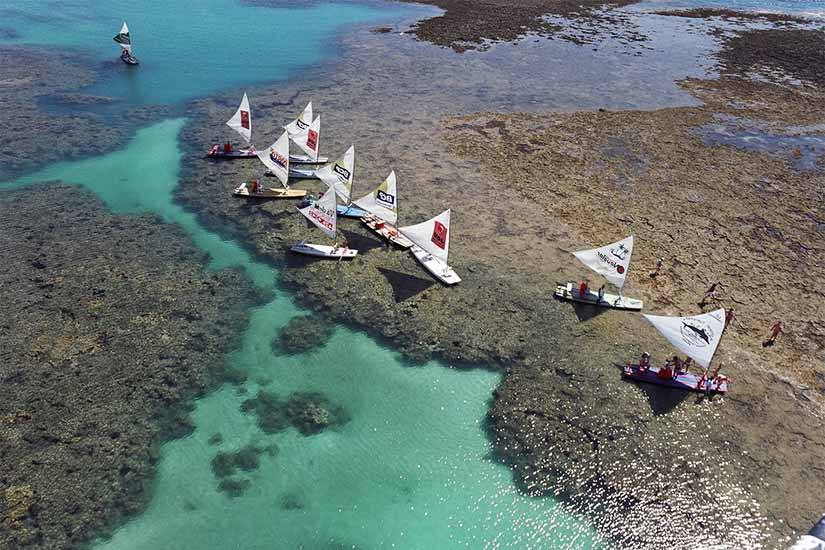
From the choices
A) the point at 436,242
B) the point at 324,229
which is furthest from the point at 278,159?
the point at 436,242

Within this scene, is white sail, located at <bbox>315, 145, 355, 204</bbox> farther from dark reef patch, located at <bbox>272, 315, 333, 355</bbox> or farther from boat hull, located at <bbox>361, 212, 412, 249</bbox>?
dark reef patch, located at <bbox>272, 315, 333, 355</bbox>

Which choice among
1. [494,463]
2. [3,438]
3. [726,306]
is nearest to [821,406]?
[726,306]

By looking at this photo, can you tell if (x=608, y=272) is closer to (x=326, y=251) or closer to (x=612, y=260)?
(x=612, y=260)

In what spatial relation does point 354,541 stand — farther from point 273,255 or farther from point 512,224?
point 512,224

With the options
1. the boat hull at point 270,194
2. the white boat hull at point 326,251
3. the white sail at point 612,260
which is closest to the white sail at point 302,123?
the boat hull at point 270,194

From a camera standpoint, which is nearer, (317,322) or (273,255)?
(317,322)

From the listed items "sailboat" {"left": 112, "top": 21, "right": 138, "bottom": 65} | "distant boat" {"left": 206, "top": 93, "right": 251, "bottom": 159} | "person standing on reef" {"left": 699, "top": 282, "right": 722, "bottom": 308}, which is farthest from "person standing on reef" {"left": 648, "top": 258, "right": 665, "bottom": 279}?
"sailboat" {"left": 112, "top": 21, "right": 138, "bottom": 65}
